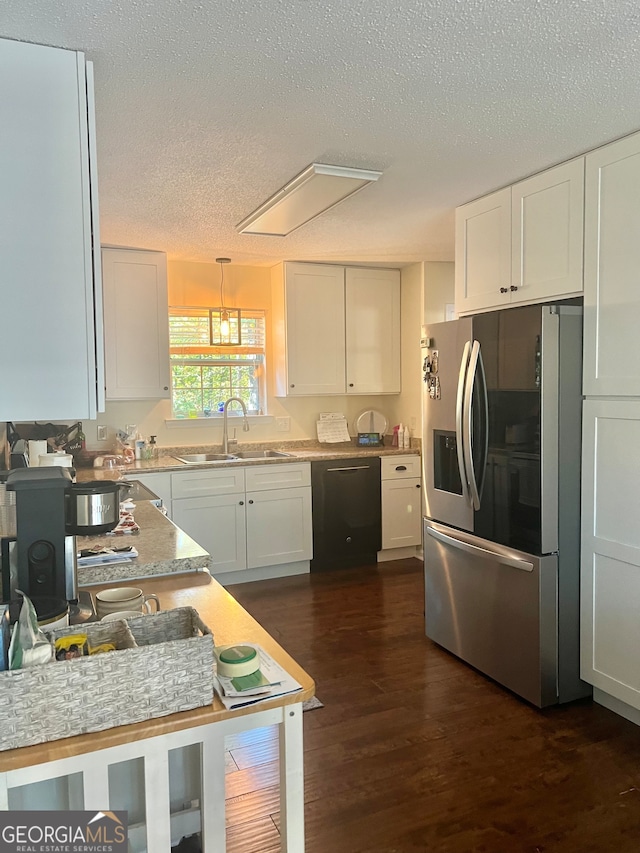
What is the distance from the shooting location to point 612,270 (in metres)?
2.45

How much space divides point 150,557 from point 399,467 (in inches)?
120

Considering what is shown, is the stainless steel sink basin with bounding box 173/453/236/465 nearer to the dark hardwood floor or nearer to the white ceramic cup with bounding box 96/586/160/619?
the dark hardwood floor

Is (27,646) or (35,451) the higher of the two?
(35,451)

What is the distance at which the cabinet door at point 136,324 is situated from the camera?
13.9ft

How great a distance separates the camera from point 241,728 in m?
1.26

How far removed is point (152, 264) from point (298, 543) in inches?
89.6

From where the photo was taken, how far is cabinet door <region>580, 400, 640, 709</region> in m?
2.41

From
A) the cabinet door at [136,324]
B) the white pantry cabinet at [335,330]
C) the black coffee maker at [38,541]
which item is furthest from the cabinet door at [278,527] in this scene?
the black coffee maker at [38,541]

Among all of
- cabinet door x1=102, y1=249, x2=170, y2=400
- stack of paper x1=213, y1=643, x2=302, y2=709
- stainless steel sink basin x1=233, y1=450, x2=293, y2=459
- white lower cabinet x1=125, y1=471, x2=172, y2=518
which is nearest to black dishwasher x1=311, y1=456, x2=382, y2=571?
stainless steel sink basin x1=233, y1=450, x2=293, y2=459

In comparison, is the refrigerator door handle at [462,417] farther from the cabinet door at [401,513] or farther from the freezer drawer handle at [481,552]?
the cabinet door at [401,513]

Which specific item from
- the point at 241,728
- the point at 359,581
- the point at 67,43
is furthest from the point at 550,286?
the point at 359,581

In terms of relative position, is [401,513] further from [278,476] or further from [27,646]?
Result: [27,646]

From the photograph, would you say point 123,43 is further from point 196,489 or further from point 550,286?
point 196,489

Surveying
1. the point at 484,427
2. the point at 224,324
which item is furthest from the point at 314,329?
the point at 484,427
